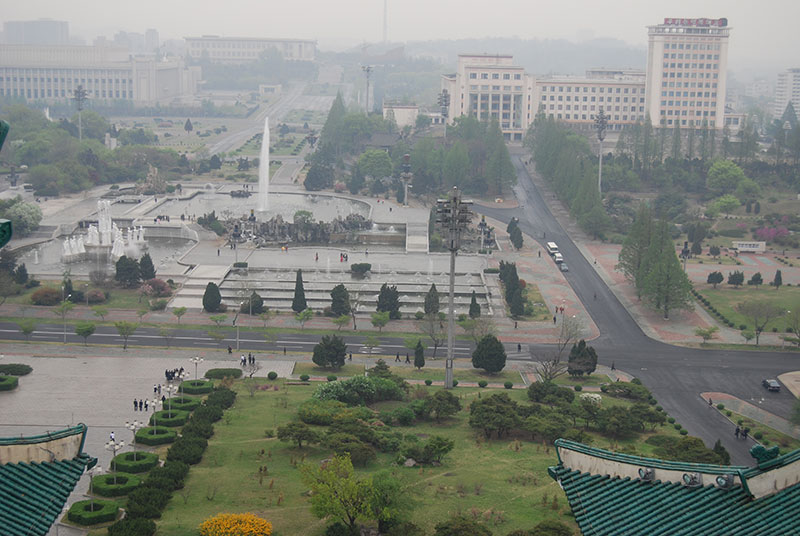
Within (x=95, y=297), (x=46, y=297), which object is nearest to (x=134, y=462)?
(x=46, y=297)

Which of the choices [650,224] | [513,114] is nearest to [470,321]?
[650,224]

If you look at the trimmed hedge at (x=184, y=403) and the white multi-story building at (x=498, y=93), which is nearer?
the trimmed hedge at (x=184, y=403)

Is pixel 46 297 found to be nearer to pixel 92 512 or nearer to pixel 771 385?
pixel 92 512

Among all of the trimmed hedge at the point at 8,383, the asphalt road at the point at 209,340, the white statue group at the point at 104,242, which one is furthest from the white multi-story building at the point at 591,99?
the trimmed hedge at the point at 8,383

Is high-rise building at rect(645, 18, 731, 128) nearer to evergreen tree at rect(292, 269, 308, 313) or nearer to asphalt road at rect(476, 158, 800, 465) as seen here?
asphalt road at rect(476, 158, 800, 465)

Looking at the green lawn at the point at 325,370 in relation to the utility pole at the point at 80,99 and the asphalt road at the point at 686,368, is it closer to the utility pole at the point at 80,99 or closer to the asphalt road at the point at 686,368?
the asphalt road at the point at 686,368
